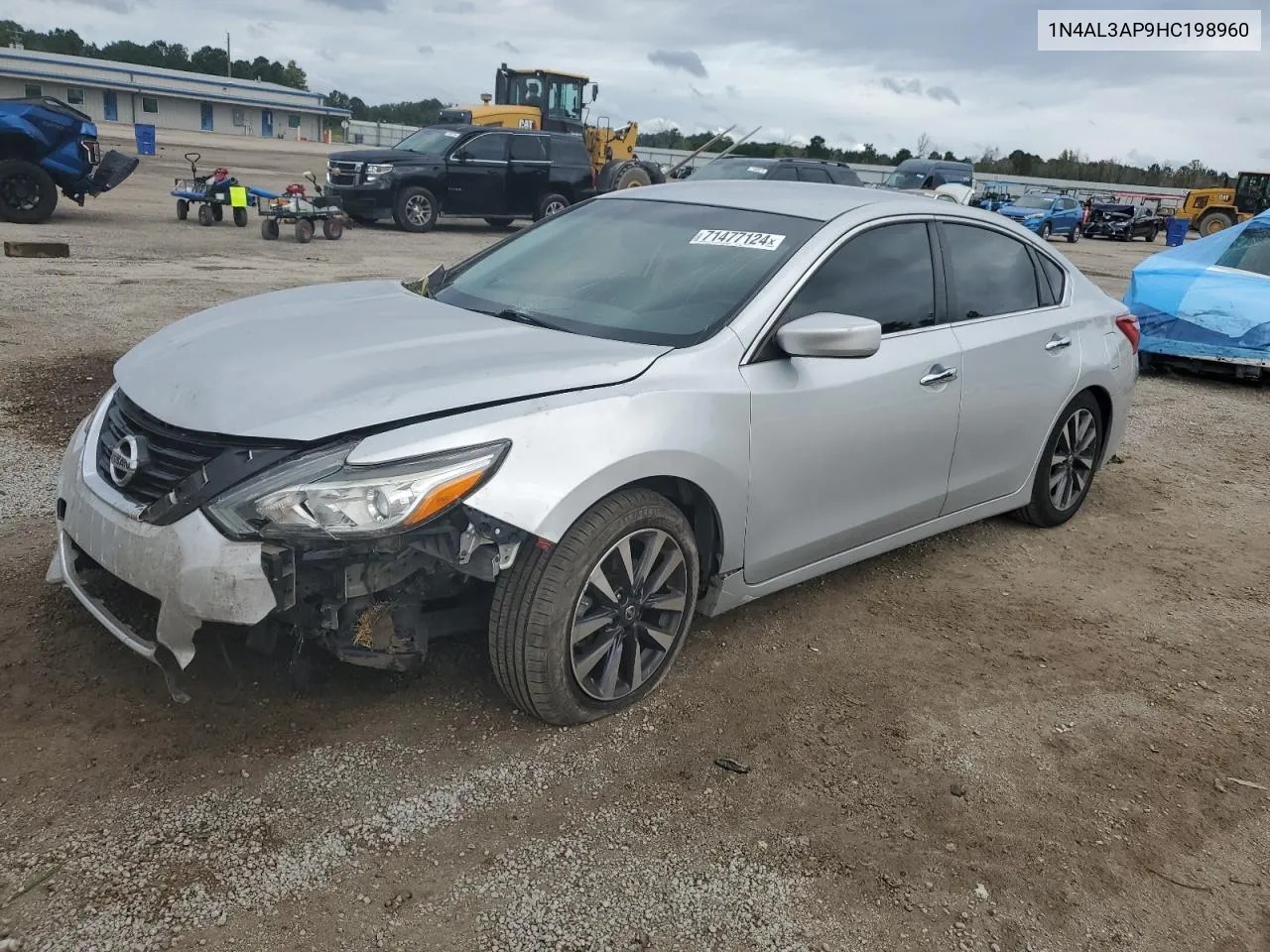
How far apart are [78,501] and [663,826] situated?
1.89 meters

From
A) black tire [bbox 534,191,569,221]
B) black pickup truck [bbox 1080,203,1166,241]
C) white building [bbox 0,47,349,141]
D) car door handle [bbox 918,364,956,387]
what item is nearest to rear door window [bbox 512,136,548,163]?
black tire [bbox 534,191,569,221]

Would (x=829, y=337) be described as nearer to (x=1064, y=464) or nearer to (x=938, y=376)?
(x=938, y=376)

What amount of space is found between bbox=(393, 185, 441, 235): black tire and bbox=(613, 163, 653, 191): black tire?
4186mm

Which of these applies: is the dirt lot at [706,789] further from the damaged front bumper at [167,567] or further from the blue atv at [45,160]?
the blue atv at [45,160]

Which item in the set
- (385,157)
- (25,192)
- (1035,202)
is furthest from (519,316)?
(1035,202)

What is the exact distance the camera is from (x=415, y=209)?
1858cm

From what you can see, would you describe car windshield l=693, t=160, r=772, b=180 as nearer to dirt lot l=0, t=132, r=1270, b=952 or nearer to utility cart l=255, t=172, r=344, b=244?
utility cart l=255, t=172, r=344, b=244

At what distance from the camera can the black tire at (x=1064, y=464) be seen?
491 centimetres

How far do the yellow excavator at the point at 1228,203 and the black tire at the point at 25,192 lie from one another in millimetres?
31914

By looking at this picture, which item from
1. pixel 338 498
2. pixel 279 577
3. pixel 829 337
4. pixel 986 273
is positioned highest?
pixel 986 273

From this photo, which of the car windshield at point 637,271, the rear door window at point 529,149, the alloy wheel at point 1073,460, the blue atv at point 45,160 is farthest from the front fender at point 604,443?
the rear door window at point 529,149

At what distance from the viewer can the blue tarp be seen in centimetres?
908

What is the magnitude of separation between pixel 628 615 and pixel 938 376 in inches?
65.2

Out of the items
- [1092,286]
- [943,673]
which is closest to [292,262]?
[1092,286]
